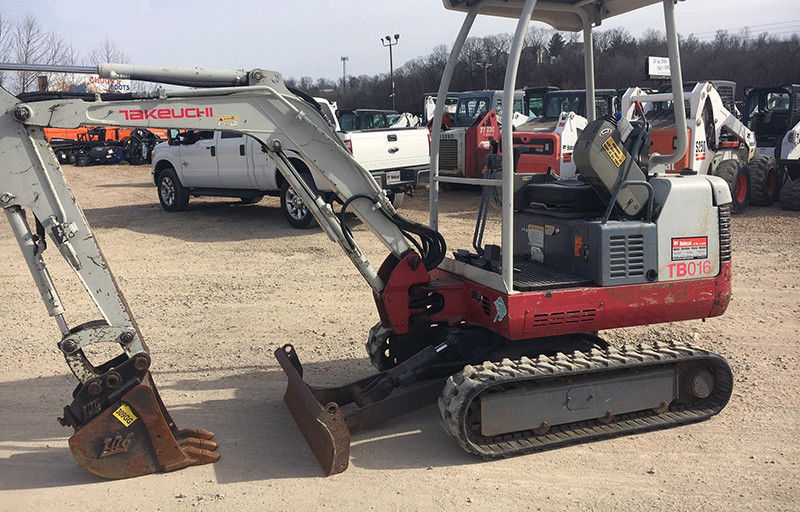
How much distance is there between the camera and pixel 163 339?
291 inches

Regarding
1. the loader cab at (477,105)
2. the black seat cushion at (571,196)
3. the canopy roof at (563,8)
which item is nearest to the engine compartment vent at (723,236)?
the black seat cushion at (571,196)

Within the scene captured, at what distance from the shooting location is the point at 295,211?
13.5m

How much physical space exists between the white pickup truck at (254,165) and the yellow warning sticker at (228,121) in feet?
24.8

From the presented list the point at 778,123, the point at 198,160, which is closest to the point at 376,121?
the point at 198,160

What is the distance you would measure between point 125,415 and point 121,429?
0.09 m

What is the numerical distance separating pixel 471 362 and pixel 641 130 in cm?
205

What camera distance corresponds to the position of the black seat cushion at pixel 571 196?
5.32 metres

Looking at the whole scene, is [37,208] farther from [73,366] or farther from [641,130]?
[641,130]

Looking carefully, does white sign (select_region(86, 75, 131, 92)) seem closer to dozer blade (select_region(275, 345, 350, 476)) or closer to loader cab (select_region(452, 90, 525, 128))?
dozer blade (select_region(275, 345, 350, 476))

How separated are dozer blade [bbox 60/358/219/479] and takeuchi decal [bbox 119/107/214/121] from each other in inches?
60.0

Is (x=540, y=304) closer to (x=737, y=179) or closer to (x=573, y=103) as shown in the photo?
(x=737, y=179)

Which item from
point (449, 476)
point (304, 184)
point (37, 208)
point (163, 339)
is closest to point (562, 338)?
point (449, 476)

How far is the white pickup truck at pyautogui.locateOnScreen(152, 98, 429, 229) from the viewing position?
1348 centimetres

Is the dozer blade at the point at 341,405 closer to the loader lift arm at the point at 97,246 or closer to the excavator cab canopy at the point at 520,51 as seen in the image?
the loader lift arm at the point at 97,246
